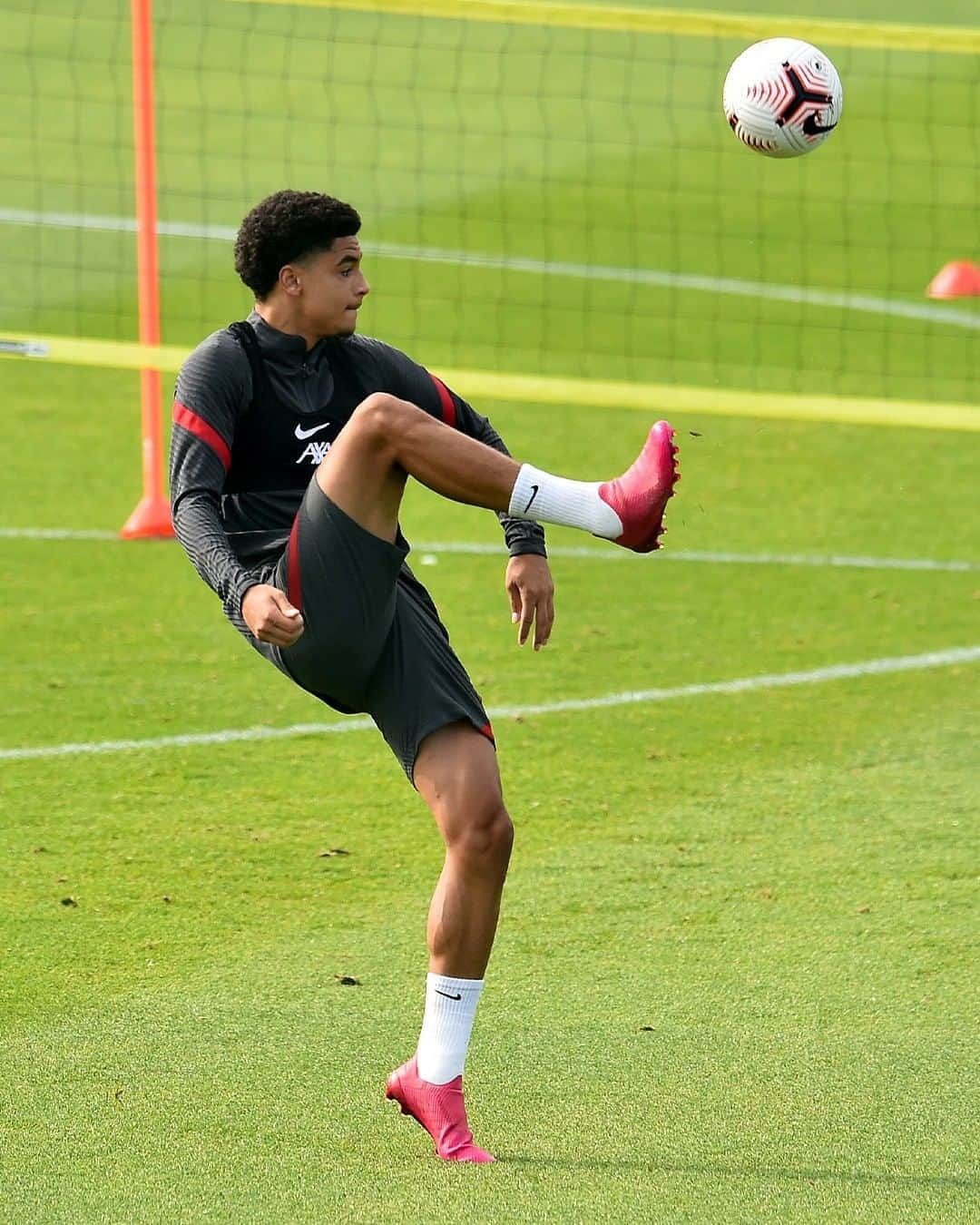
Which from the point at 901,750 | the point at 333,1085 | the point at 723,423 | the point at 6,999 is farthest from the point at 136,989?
the point at 723,423

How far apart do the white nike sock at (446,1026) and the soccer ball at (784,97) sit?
3495 millimetres

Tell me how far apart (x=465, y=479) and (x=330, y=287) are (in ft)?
2.98

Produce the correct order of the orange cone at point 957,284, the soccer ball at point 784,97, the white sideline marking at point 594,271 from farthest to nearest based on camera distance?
the orange cone at point 957,284, the white sideline marking at point 594,271, the soccer ball at point 784,97

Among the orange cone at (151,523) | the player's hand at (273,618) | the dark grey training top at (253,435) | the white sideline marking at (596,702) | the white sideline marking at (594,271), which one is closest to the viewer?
the player's hand at (273,618)

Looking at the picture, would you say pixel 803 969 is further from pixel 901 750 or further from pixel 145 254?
pixel 145 254

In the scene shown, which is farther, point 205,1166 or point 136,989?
point 136,989

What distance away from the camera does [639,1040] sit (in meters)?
5.93

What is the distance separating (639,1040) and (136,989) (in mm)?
1566

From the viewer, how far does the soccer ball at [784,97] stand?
7293 millimetres

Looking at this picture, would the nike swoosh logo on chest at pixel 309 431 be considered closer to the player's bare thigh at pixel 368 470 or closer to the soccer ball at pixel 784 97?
the player's bare thigh at pixel 368 470

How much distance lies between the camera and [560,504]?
17.1 feet

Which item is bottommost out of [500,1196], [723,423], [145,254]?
[500,1196]

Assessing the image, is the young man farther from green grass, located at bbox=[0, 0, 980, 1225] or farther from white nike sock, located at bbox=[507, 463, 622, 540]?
green grass, located at bbox=[0, 0, 980, 1225]

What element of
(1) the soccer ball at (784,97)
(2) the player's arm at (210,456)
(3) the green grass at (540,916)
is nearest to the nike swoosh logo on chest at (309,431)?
(2) the player's arm at (210,456)
